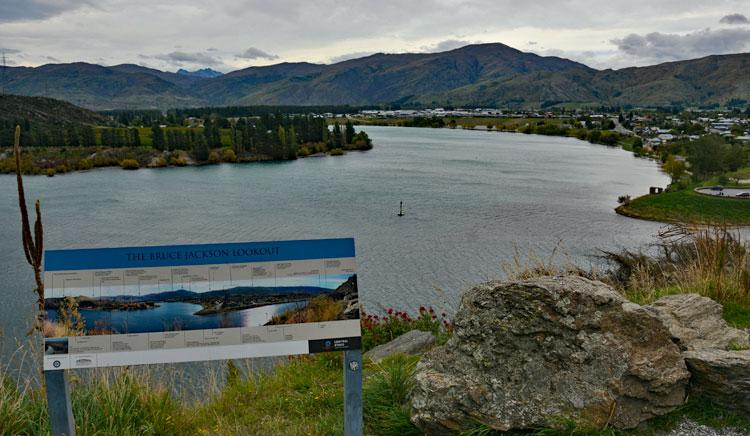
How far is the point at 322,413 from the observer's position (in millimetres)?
6066

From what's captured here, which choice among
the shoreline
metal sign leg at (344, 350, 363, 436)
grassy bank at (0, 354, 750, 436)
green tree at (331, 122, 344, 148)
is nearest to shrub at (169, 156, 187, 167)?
the shoreline

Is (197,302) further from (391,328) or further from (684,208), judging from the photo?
(684,208)

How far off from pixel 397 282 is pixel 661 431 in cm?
1997

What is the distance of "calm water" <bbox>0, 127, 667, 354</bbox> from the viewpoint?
27.3 meters

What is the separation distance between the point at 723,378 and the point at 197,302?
4747 mm

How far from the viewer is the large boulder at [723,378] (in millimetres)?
5172

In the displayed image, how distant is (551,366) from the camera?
5.16 metres

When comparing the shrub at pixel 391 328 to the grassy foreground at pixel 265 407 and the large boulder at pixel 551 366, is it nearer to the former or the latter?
the grassy foreground at pixel 265 407

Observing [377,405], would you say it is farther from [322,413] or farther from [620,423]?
[620,423]

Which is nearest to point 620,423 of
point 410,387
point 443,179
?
point 410,387

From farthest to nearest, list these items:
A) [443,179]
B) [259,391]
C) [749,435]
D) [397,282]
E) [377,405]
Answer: [443,179] < [397,282] < [259,391] < [377,405] < [749,435]

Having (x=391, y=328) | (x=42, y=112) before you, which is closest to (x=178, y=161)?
(x=42, y=112)

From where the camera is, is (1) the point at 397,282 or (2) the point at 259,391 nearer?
(2) the point at 259,391

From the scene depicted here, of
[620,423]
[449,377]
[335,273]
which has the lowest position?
[620,423]
